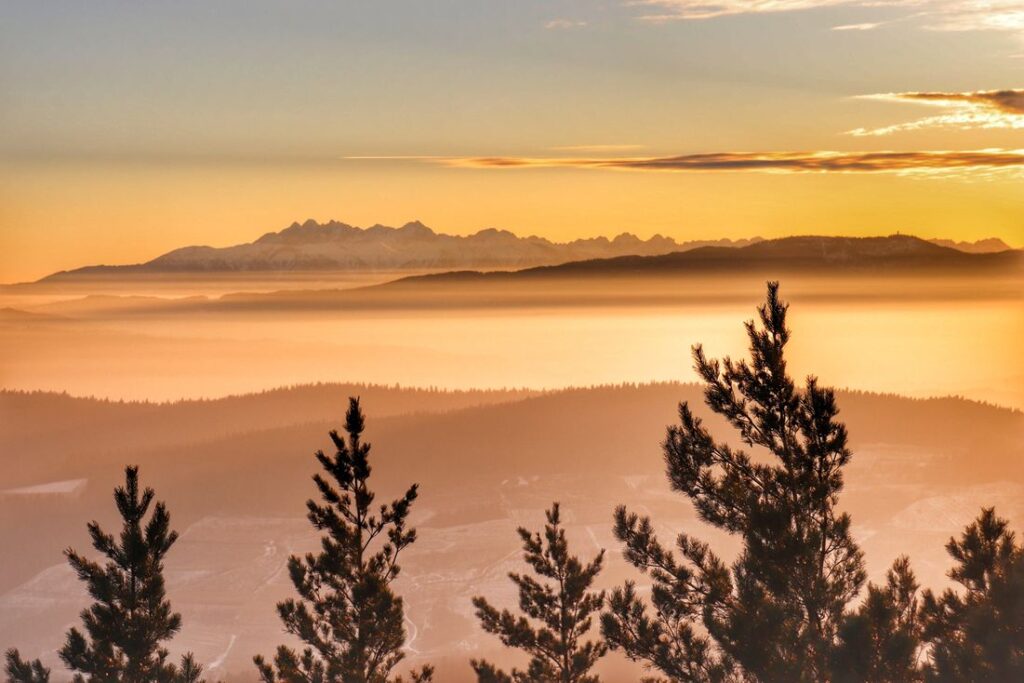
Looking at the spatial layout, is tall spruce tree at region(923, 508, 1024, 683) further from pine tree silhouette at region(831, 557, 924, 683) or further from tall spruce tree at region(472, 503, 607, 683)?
tall spruce tree at region(472, 503, 607, 683)

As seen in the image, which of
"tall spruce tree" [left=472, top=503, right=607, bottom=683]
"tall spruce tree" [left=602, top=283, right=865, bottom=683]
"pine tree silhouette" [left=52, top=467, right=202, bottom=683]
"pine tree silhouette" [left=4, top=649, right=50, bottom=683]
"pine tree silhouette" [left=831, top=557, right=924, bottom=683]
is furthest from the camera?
"pine tree silhouette" [left=4, top=649, right=50, bottom=683]

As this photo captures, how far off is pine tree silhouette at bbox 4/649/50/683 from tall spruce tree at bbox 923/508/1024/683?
1114 inches

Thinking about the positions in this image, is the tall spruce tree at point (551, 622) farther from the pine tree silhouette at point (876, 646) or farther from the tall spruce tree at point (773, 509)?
the pine tree silhouette at point (876, 646)

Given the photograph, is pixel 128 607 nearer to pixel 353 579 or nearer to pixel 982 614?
pixel 353 579

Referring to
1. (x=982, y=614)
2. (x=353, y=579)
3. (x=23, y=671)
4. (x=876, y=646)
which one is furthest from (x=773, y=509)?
(x=23, y=671)

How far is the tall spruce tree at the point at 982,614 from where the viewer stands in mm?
27656

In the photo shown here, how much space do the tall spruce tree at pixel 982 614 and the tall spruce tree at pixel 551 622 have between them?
41.6 feet

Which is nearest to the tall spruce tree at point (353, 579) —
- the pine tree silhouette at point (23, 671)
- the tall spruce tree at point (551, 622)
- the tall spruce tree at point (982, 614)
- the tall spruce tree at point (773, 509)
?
the tall spruce tree at point (551, 622)

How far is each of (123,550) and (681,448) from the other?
761 inches

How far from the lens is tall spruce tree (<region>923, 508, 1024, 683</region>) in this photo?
27.7 m

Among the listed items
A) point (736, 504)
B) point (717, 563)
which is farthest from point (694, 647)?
point (736, 504)

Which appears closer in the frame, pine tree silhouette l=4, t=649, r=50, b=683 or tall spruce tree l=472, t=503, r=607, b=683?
tall spruce tree l=472, t=503, r=607, b=683

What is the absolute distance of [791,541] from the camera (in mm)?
26797

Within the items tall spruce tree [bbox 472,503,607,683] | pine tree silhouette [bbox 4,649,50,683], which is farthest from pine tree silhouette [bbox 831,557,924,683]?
pine tree silhouette [bbox 4,649,50,683]
